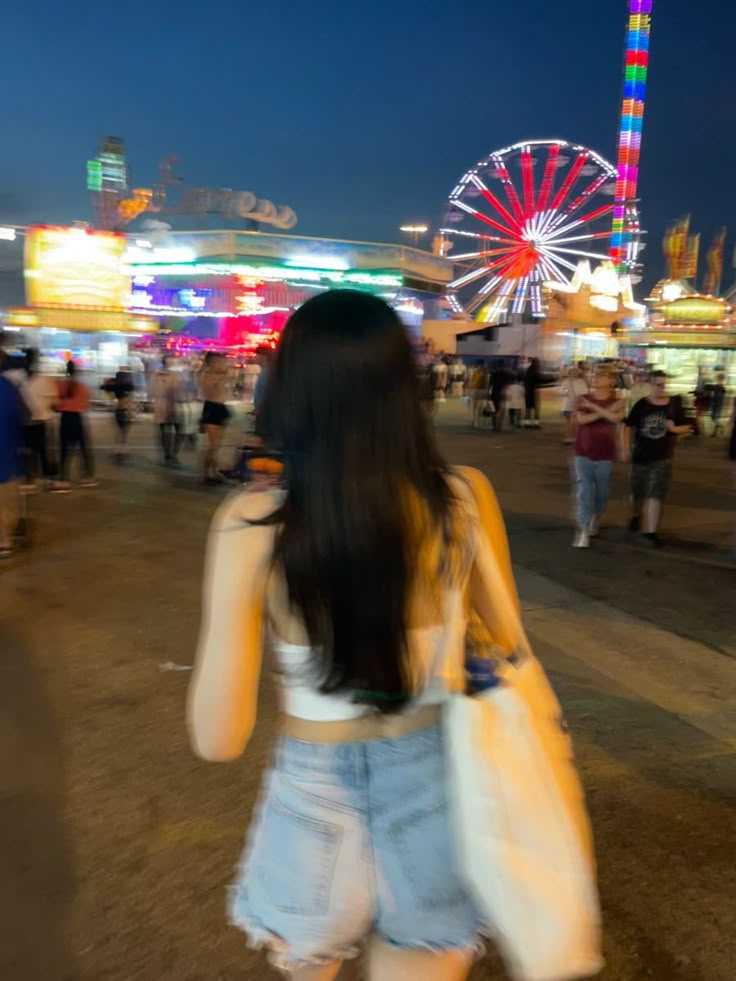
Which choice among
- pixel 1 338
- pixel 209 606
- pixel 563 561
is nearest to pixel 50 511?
pixel 1 338

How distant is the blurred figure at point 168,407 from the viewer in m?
11.1

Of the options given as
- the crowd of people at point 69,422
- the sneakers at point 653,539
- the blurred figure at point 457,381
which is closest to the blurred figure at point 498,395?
the crowd of people at point 69,422

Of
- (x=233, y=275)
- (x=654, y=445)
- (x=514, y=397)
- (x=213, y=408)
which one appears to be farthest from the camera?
(x=233, y=275)

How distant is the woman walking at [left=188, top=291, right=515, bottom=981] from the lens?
117 cm

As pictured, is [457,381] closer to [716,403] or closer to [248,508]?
[716,403]

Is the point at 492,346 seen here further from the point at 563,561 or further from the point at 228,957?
the point at 228,957

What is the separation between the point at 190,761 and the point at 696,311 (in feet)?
94.4

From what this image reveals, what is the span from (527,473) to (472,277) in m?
37.5

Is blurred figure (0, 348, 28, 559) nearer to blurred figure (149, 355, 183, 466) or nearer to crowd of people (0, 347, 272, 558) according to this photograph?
crowd of people (0, 347, 272, 558)

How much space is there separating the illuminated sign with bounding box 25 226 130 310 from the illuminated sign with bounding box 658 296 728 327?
19.4 metres

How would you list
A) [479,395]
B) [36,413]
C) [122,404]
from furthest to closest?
1. [479,395]
2. [122,404]
3. [36,413]

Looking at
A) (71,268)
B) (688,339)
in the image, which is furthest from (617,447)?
(688,339)

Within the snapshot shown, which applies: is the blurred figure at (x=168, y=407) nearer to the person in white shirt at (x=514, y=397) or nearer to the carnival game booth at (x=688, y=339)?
the person in white shirt at (x=514, y=397)

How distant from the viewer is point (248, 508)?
46.4 inches
